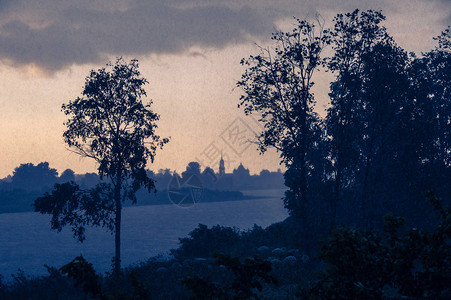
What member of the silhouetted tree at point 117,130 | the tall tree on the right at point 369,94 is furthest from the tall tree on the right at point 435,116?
the silhouetted tree at point 117,130

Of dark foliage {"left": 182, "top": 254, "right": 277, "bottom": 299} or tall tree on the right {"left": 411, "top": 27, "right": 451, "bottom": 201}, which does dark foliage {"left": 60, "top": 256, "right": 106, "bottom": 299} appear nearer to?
dark foliage {"left": 182, "top": 254, "right": 277, "bottom": 299}

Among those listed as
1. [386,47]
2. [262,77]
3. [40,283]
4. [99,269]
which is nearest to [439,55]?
[386,47]

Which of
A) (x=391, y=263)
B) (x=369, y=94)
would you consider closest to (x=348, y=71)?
(x=369, y=94)

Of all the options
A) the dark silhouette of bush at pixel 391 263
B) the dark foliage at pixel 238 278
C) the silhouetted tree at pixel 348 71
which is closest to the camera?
the dark silhouette of bush at pixel 391 263

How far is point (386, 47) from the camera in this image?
24031mm

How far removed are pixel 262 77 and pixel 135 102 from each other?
8.05 m

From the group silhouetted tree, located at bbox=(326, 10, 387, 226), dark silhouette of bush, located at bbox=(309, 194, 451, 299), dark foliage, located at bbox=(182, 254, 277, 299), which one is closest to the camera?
dark silhouette of bush, located at bbox=(309, 194, 451, 299)

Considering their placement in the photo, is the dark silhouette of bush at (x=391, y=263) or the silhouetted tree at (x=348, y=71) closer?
the dark silhouette of bush at (x=391, y=263)

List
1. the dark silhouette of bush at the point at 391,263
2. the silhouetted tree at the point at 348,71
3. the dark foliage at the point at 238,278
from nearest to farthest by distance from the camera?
the dark silhouette of bush at the point at 391,263 → the dark foliage at the point at 238,278 → the silhouetted tree at the point at 348,71

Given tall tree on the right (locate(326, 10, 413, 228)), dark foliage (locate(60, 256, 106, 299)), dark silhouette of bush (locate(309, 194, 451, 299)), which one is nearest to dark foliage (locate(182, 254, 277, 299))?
dark silhouette of bush (locate(309, 194, 451, 299))

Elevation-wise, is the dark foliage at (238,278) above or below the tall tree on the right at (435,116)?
below

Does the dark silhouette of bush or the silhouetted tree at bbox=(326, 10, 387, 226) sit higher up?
the silhouetted tree at bbox=(326, 10, 387, 226)

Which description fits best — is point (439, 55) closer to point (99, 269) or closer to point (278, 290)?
point (278, 290)

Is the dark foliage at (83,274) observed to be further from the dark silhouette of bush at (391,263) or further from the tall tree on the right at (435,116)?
the tall tree on the right at (435,116)
